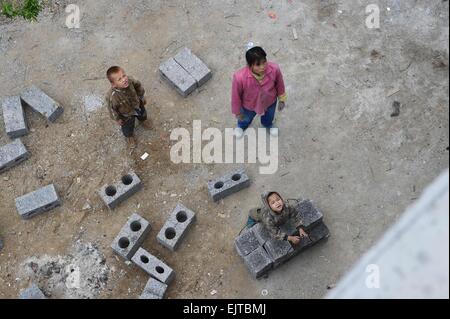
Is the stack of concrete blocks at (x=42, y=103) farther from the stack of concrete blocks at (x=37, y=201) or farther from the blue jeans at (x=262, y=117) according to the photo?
the blue jeans at (x=262, y=117)

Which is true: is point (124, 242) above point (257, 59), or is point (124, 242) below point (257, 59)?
below

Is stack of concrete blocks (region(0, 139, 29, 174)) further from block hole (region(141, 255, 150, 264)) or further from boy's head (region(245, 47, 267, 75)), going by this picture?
boy's head (region(245, 47, 267, 75))

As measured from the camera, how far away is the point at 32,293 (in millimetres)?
6785

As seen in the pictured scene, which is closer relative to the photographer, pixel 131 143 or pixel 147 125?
pixel 131 143

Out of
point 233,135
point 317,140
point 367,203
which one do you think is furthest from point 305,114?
point 367,203

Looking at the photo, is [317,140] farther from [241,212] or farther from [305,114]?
[241,212]

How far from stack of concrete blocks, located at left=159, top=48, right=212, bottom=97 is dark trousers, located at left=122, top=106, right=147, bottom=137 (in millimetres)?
726

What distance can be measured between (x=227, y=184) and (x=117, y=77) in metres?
2.02

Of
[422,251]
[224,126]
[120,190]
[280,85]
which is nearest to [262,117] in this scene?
[224,126]

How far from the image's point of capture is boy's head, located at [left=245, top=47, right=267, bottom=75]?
6.16m

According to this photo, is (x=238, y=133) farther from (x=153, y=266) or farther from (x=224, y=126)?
(x=153, y=266)

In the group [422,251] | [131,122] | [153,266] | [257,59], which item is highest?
[422,251]

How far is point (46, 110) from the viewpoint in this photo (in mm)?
7969

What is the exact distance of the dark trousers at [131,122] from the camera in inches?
296
